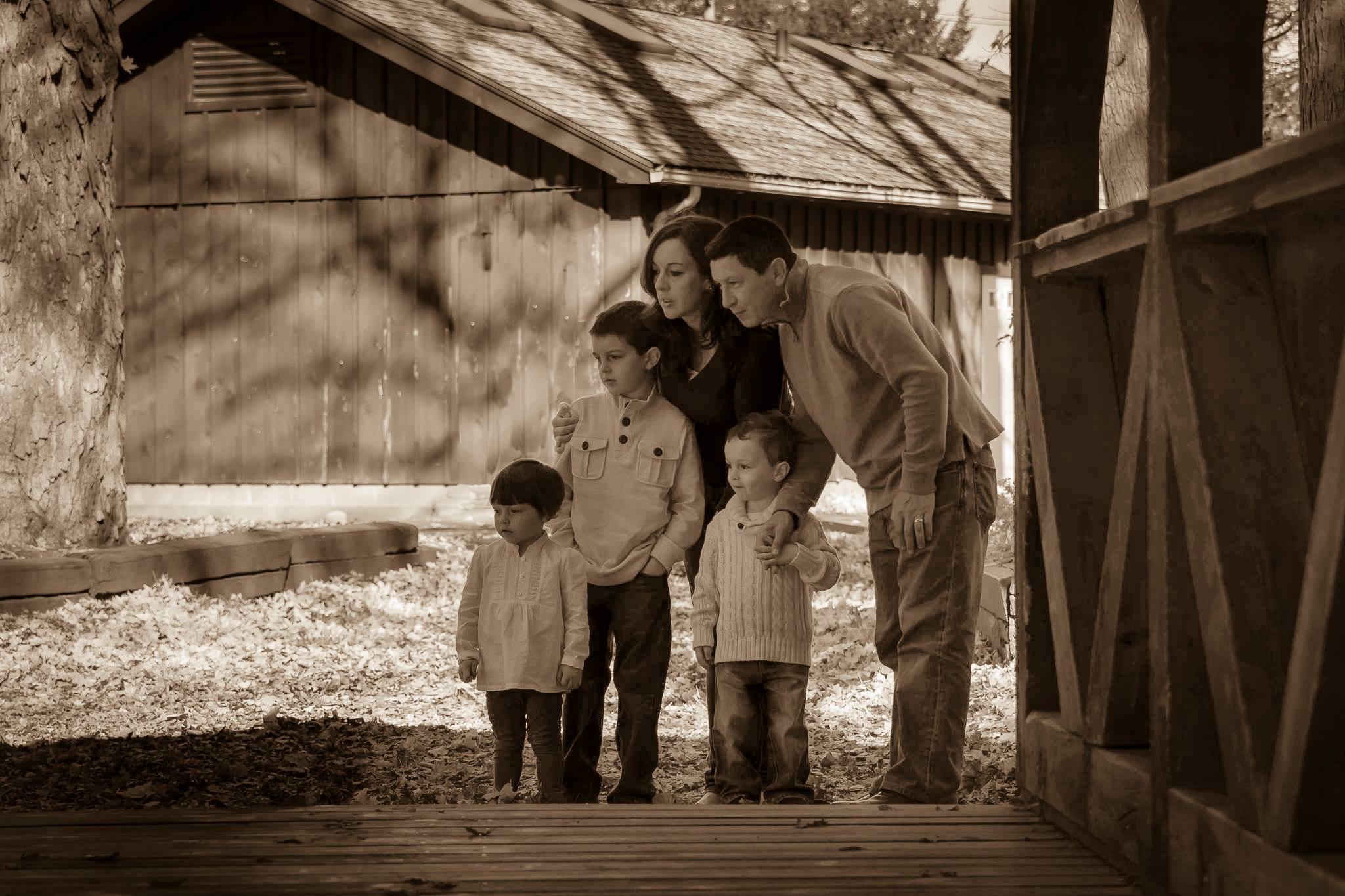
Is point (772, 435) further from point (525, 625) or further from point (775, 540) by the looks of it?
point (525, 625)

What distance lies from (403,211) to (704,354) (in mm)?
11429

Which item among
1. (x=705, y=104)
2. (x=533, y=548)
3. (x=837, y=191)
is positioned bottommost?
(x=533, y=548)

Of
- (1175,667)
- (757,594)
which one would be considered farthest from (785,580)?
(1175,667)

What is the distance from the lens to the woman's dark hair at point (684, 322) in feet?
15.1

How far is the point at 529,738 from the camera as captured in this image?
481cm

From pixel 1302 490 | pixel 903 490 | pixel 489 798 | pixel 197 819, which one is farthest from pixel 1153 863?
pixel 489 798

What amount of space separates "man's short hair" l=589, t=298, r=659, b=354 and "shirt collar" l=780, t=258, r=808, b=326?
547 mm

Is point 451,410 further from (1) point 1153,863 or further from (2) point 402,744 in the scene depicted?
(1) point 1153,863

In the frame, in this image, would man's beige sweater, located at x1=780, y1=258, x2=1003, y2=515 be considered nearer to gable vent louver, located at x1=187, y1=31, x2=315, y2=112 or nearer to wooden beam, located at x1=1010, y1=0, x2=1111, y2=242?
wooden beam, located at x1=1010, y1=0, x2=1111, y2=242

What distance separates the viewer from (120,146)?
1680 cm

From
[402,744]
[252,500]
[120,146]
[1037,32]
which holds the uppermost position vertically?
[120,146]

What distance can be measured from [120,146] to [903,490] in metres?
14.5

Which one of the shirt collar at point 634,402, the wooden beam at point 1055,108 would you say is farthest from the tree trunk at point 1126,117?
the wooden beam at point 1055,108

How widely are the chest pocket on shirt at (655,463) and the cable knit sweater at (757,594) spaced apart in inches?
9.2
